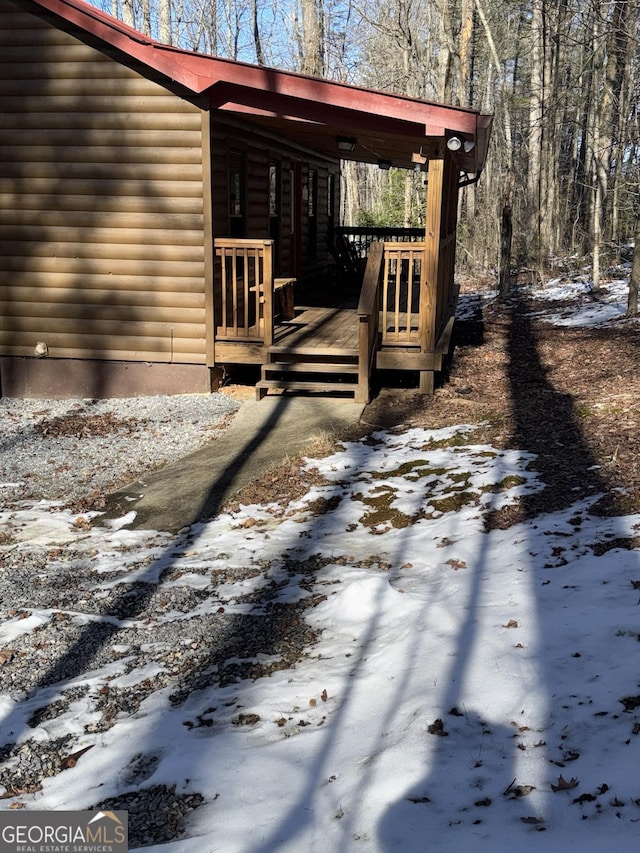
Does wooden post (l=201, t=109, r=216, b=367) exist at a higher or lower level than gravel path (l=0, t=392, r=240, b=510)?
higher

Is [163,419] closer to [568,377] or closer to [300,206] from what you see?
[568,377]

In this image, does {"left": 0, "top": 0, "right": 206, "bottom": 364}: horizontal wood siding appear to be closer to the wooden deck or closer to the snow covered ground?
the wooden deck

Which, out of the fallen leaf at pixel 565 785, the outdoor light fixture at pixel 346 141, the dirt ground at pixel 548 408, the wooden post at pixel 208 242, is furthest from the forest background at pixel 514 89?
the fallen leaf at pixel 565 785

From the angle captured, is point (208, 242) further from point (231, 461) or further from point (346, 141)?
point (231, 461)

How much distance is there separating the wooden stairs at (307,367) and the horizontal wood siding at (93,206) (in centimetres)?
100

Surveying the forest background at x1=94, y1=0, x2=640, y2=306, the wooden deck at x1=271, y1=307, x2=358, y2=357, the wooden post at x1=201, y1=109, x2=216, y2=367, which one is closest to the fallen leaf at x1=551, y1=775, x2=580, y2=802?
the wooden deck at x1=271, y1=307, x2=358, y2=357

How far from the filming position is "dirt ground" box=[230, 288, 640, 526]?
20.8 ft

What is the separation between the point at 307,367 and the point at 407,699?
6676 mm

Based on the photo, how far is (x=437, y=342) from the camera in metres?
11.0

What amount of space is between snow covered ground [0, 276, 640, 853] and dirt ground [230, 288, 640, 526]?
0.49m

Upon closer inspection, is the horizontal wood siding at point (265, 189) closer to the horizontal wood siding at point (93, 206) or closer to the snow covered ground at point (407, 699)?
the horizontal wood siding at point (93, 206)

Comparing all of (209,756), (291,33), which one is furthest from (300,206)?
(291,33)

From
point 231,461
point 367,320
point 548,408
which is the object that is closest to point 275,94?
point 367,320

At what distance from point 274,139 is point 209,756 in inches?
462
